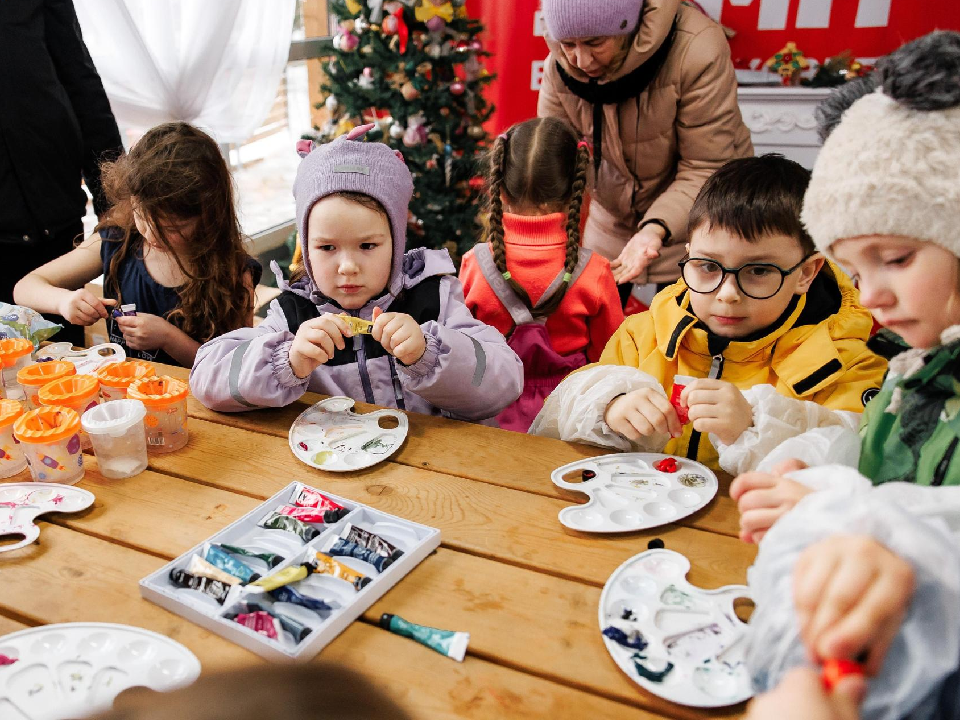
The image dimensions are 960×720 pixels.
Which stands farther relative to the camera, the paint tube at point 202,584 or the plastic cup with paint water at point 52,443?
the plastic cup with paint water at point 52,443

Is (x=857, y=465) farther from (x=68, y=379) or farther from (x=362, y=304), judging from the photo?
(x=68, y=379)

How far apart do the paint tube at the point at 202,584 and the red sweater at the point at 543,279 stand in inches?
46.1

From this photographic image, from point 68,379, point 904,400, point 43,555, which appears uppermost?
point 904,400

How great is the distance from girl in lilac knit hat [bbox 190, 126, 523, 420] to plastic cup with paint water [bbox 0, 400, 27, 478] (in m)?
0.33

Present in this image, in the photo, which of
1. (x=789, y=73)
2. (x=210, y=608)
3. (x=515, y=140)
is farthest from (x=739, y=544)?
(x=789, y=73)

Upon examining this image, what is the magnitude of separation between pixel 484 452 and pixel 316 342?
1.26 ft

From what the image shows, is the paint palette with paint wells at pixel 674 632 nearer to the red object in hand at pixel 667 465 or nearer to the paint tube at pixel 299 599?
the red object in hand at pixel 667 465

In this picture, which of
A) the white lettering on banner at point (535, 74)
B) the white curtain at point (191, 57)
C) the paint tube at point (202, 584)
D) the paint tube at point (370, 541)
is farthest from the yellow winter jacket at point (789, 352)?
the white lettering on banner at point (535, 74)

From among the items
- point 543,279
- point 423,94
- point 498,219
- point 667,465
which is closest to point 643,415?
point 667,465

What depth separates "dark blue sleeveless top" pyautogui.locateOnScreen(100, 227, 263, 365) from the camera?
2.15 m

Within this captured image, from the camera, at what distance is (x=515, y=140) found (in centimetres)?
208

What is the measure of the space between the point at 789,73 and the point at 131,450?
13.2 ft

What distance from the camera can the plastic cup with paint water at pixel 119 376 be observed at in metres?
1.48

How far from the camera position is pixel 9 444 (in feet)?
4.25
